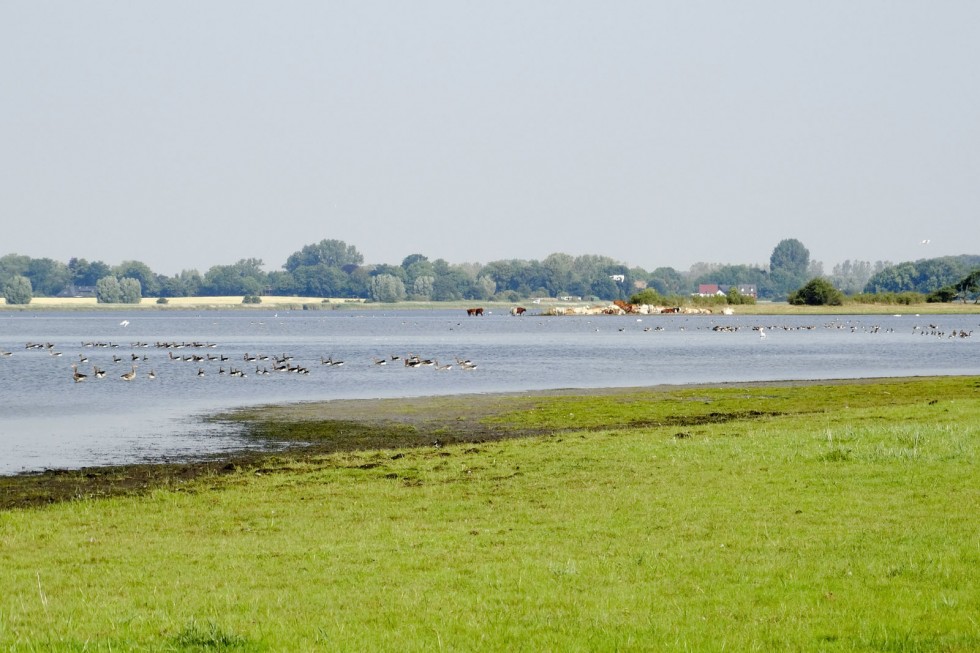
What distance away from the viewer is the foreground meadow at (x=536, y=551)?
32.8 ft

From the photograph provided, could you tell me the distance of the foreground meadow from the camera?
10.0 metres

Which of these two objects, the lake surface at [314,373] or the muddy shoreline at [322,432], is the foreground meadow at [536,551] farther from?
the lake surface at [314,373]

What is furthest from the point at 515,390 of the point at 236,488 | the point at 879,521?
the point at 879,521

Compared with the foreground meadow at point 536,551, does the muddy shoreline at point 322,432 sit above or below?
below

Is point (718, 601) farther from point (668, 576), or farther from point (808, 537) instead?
point (808, 537)

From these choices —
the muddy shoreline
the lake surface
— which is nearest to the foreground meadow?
the muddy shoreline

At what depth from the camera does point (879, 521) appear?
48.7 ft

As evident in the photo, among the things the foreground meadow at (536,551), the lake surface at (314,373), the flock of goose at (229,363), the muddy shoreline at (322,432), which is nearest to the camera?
the foreground meadow at (536,551)

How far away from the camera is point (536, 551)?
13727 millimetres

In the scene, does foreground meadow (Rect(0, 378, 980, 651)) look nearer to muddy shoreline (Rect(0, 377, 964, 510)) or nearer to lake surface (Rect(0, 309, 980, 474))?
muddy shoreline (Rect(0, 377, 964, 510))

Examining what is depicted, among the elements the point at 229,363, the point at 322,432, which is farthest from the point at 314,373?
the point at 322,432

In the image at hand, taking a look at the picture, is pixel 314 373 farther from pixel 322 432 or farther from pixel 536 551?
pixel 536 551

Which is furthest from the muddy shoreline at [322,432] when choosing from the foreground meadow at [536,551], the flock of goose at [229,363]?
the flock of goose at [229,363]

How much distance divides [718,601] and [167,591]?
5.63 meters
